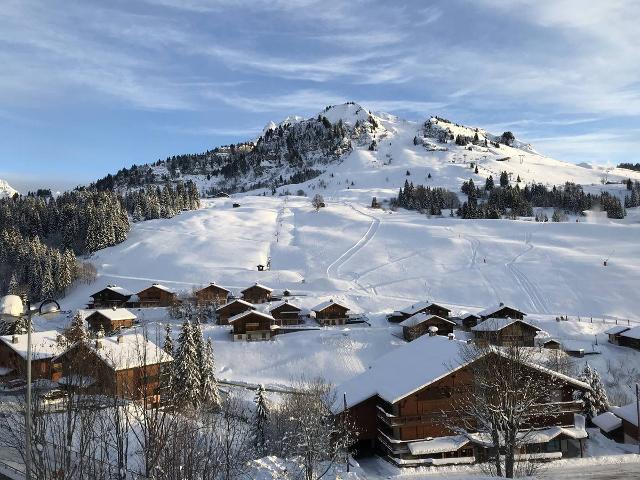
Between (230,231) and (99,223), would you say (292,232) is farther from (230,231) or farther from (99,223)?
(99,223)

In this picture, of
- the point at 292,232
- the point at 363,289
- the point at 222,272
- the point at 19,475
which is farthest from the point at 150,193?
the point at 19,475

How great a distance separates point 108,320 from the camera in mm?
58469

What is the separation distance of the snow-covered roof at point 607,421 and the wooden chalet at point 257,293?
44.5 metres

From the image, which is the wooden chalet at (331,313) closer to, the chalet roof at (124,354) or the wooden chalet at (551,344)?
the wooden chalet at (551,344)

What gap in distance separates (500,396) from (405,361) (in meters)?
9.14

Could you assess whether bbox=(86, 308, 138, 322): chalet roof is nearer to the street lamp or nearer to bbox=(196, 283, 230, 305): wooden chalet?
bbox=(196, 283, 230, 305): wooden chalet

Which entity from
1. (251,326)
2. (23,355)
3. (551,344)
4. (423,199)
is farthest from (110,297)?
(423,199)

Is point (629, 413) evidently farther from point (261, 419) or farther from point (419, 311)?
point (419, 311)

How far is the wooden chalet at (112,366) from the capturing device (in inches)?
537

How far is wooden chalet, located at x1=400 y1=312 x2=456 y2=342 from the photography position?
5131cm

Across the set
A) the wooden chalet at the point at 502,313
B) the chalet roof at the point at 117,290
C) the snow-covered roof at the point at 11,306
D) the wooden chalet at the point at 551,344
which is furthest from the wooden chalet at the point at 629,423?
the chalet roof at the point at 117,290

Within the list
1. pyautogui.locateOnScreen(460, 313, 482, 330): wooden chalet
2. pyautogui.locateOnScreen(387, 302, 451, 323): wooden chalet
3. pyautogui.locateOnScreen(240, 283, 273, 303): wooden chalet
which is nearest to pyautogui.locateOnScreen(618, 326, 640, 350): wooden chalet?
pyautogui.locateOnScreen(460, 313, 482, 330): wooden chalet

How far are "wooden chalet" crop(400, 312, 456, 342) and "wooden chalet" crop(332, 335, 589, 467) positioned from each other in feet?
85.3

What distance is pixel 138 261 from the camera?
293ft
